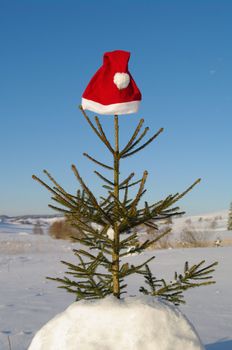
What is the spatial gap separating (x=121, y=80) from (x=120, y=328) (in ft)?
4.86

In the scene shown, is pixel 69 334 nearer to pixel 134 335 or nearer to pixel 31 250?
pixel 134 335

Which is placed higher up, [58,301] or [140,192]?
[140,192]

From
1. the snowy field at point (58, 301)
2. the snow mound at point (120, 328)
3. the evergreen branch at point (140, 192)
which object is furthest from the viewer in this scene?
the snowy field at point (58, 301)

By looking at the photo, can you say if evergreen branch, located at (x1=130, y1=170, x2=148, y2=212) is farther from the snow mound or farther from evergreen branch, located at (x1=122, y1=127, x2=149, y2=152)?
the snow mound

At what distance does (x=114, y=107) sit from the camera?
2.40 m

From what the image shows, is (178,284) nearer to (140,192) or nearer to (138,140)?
(140,192)

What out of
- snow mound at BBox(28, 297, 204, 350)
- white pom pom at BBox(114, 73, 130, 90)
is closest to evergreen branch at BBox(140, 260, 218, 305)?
snow mound at BBox(28, 297, 204, 350)

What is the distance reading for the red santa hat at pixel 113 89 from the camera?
242 cm

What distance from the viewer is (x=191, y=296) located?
25.3 feet

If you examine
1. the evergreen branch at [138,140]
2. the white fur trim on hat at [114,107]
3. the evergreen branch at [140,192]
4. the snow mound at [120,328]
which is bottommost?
the snow mound at [120,328]

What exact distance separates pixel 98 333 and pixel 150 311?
12.3 inches

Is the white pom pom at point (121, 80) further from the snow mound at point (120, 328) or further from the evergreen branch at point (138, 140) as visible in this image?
the snow mound at point (120, 328)

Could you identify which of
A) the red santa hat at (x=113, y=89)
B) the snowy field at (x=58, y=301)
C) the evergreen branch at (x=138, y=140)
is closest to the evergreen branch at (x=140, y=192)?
the evergreen branch at (x=138, y=140)

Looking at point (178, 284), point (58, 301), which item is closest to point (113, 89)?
point (178, 284)
